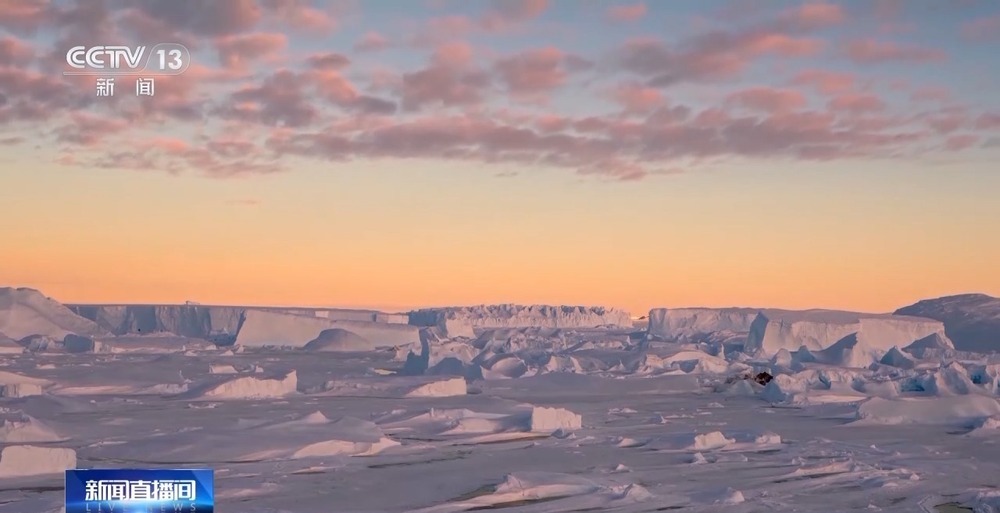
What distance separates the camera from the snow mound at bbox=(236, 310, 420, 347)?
52188 mm

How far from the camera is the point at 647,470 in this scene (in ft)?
41.8

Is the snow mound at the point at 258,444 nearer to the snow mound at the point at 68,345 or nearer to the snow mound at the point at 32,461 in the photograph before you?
the snow mound at the point at 32,461

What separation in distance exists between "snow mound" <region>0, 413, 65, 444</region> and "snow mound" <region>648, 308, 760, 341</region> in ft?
145

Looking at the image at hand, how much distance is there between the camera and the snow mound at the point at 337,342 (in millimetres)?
48781

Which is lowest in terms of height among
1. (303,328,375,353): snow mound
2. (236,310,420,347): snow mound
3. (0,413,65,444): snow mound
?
(0,413,65,444): snow mound

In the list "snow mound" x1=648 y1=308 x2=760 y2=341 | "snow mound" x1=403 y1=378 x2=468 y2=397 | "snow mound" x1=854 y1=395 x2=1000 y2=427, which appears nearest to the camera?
"snow mound" x1=854 y1=395 x2=1000 y2=427

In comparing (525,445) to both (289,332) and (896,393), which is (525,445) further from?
(289,332)

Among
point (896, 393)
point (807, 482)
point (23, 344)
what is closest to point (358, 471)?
point (807, 482)

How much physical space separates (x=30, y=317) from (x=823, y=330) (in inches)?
1451

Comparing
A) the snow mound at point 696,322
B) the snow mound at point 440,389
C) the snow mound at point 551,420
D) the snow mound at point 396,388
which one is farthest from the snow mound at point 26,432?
the snow mound at point 696,322

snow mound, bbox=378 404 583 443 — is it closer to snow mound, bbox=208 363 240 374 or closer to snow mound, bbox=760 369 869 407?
snow mound, bbox=760 369 869 407

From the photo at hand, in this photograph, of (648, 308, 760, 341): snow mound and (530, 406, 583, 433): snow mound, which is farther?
(648, 308, 760, 341): snow mound

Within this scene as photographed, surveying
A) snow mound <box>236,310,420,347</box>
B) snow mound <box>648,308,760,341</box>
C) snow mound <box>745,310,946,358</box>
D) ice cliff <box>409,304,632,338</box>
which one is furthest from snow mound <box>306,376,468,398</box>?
ice cliff <box>409,304,632,338</box>

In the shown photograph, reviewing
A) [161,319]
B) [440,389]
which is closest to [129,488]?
[440,389]
